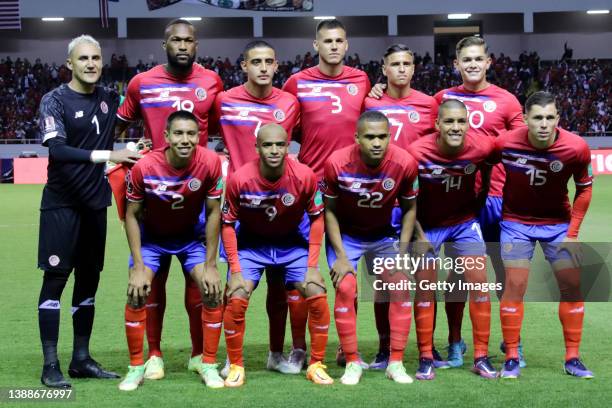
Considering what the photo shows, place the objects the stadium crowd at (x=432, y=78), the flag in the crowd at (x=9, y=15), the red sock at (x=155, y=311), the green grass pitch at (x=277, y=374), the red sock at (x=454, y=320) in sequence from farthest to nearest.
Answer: the stadium crowd at (x=432, y=78)
the flag in the crowd at (x=9, y=15)
the red sock at (x=454, y=320)
the red sock at (x=155, y=311)
the green grass pitch at (x=277, y=374)

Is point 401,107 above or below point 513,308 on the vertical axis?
above

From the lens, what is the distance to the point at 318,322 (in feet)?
20.2

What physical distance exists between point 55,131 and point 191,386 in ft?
6.35

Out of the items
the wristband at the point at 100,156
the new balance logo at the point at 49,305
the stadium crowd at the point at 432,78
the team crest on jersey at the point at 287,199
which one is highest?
the stadium crowd at the point at 432,78

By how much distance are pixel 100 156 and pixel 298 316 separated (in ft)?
6.05

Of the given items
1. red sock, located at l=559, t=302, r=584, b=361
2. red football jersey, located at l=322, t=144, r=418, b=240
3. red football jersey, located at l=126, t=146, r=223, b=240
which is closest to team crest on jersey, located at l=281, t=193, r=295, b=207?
red football jersey, located at l=322, t=144, r=418, b=240

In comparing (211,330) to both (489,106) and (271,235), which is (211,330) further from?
(489,106)

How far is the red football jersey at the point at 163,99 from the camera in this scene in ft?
22.5

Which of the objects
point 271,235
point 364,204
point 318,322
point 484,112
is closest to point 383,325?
point 318,322

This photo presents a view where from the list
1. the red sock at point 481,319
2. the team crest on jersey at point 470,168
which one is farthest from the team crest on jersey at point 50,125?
the red sock at point 481,319

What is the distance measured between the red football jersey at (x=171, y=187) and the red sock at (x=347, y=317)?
107 cm

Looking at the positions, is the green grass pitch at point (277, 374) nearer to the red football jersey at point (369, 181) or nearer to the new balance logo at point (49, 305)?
the new balance logo at point (49, 305)

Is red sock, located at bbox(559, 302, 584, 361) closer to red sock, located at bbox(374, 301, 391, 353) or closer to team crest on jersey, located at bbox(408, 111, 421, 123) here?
red sock, located at bbox(374, 301, 391, 353)

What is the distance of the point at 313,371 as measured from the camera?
20.2 ft
